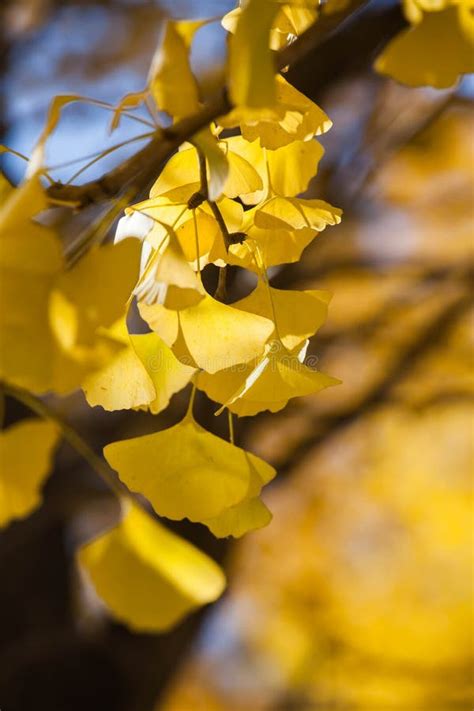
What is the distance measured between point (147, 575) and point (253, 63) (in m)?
0.16

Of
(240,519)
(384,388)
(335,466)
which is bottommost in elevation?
(335,466)

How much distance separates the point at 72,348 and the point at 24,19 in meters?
1.41

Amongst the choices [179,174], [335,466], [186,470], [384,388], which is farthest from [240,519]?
[335,466]

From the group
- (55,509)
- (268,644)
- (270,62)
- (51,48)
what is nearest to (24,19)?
(51,48)

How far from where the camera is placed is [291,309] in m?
0.33

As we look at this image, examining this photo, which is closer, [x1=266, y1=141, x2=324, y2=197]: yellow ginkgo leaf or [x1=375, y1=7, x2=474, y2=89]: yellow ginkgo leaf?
[x1=375, y1=7, x2=474, y2=89]: yellow ginkgo leaf

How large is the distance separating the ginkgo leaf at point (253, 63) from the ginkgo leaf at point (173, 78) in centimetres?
2

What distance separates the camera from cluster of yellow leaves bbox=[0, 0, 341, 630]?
0.21m

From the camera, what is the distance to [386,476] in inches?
83.3

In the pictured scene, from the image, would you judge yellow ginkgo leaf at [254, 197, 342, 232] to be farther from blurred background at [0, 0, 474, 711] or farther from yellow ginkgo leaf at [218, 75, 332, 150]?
blurred background at [0, 0, 474, 711]

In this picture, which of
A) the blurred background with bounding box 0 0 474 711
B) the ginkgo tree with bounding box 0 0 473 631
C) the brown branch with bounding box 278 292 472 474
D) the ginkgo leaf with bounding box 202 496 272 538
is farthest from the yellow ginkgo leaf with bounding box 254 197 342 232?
the brown branch with bounding box 278 292 472 474

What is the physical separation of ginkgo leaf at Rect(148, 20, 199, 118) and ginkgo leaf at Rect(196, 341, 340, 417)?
11 cm

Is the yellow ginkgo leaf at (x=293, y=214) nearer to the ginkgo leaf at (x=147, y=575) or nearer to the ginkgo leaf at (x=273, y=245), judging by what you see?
the ginkgo leaf at (x=273, y=245)

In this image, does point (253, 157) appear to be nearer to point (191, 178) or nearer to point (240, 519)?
point (191, 178)
